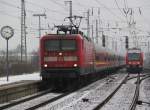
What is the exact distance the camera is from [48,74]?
2244 cm

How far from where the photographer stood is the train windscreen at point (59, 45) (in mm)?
23047

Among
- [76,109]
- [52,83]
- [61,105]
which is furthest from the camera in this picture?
[52,83]

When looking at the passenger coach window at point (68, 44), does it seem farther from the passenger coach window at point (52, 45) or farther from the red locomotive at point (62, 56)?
→ the passenger coach window at point (52, 45)

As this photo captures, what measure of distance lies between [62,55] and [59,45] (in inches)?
22.1

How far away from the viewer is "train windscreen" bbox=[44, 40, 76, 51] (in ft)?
75.6

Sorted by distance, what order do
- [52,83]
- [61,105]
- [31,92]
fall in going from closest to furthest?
[61,105], [31,92], [52,83]

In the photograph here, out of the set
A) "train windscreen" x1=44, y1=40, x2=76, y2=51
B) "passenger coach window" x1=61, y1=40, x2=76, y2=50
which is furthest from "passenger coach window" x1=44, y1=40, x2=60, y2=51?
"passenger coach window" x1=61, y1=40, x2=76, y2=50

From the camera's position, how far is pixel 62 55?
23.0 meters

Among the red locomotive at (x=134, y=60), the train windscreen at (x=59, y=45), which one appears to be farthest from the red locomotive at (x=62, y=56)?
the red locomotive at (x=134, y=60)

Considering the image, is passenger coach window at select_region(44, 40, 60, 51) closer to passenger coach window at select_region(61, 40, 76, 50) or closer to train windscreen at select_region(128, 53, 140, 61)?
passenger coach window at select_region(61, 40, 76, 50)

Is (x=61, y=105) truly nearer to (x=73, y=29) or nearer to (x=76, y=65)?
(x=76, y=65)

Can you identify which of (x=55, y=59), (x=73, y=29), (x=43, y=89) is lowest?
(x=43, y=89)

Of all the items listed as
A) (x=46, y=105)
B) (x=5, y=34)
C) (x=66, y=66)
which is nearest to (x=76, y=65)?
(x=66, y=66)

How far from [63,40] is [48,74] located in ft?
6.54
